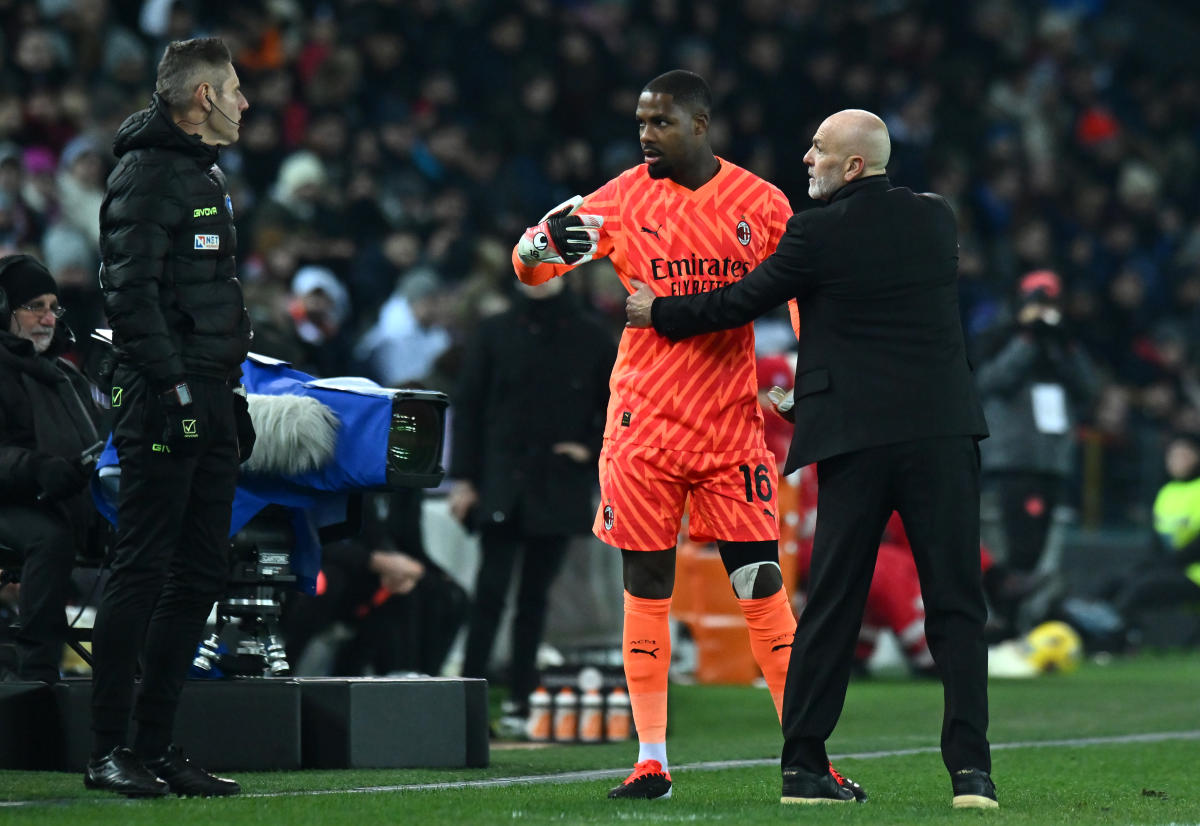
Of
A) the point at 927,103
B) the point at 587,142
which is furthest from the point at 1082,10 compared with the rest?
the point at 587,142

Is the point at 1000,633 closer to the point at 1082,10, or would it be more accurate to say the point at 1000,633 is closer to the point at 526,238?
the point at 526,238

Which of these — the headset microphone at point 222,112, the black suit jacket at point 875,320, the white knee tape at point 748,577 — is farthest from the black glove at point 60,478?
the black suit jacket at point 875,320

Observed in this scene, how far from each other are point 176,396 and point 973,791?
2.61 meters

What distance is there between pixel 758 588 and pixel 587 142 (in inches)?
470

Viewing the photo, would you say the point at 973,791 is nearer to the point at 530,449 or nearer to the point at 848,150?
the point at 848,150

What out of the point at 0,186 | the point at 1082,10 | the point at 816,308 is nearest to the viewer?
the point at 816,308

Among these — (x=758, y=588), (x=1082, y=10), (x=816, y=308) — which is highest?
(x=1082, y=10)

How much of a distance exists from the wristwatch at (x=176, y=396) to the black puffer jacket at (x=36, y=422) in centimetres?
177

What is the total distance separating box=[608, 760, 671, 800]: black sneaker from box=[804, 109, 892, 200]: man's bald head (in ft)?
6.01

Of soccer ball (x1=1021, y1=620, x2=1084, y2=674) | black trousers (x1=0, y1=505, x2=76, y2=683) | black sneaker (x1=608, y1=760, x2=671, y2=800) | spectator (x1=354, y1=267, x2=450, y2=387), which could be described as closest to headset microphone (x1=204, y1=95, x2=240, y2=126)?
black trousers (x1=0, y1=505, x2=76, y2=683)

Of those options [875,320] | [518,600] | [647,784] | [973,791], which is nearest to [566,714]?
[518,600]

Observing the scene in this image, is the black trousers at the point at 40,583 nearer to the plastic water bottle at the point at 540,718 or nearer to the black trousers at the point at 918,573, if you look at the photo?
the plastic water bottle at the point at 540,718

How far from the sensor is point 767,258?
5.93 metres

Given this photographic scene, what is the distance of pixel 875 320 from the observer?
579 centimetres
